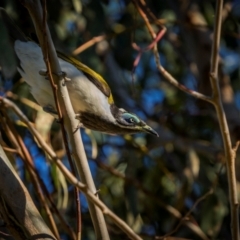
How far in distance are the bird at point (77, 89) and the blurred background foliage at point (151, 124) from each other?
57 centimetres

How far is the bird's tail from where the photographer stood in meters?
3.09

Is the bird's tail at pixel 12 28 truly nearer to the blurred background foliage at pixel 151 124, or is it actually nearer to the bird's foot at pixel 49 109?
the bird's foot at pixel 49 109

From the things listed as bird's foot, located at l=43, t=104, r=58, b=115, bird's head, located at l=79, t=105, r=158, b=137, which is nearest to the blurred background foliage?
bird's head, located at l=79, t=105, r=158, b=137

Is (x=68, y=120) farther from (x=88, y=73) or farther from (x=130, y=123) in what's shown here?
(x=130, y=123)

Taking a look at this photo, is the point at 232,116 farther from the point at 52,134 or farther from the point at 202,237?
the point at 52,134

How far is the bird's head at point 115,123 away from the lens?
9.93ft

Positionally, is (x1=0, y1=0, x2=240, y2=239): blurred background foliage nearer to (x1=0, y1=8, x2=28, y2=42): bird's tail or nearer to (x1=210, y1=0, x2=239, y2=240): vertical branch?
(x1=0, y1=8, x2=28, y2=42): bird's tail

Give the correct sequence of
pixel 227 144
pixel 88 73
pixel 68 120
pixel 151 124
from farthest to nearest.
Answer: pixel 151 124
pixel 88 73
pixel 68 120
pixel 227 144

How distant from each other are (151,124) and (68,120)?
239cm

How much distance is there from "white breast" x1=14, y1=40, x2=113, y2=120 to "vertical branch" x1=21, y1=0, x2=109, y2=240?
0.52m

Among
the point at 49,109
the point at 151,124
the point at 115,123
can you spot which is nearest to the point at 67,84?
the point at 49,109

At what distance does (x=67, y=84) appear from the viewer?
9.68ft

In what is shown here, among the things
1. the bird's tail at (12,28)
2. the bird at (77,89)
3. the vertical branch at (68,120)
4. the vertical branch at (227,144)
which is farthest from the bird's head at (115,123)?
the vertical branch at (227,144)

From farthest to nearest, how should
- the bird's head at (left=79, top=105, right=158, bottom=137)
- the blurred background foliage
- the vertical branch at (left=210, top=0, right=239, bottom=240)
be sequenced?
1. the blurred background foliage
2. the bird's head at (left=79, top=105, right=158, bottom=137)
3. the vertical branch at (left=210, top=0, right=239, bottom=240)
